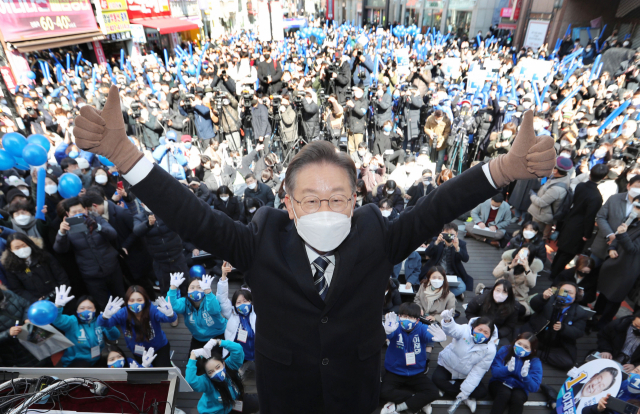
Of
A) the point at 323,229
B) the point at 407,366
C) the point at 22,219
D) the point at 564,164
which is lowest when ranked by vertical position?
the point at 407,366

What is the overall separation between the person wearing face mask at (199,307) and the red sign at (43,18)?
11519 millimetres

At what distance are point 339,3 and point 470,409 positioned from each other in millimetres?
45962

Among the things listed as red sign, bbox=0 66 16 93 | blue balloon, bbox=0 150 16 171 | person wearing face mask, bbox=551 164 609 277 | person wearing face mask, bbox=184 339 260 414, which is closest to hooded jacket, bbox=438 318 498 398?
person wearing face mask, bbox=184 339 260 414

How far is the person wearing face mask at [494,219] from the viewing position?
228 inches

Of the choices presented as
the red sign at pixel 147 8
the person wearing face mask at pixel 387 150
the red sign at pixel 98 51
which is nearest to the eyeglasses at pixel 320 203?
the person wearing face mask at pixel 387 150

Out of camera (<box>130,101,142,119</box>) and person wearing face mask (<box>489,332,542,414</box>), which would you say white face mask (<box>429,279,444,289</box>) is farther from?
camera (<box>130,101,142,119</box>)

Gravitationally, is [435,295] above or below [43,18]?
below

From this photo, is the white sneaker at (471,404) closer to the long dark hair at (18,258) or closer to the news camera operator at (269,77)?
the long dark hair at (18,258)

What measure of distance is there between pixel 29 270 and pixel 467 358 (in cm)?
440

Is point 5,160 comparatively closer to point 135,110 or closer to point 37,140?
point 37,140

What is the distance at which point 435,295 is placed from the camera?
4.06 m

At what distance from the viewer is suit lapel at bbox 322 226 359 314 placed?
1.17 meters

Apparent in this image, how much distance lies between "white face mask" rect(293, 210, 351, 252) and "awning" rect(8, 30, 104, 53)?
13.7 m

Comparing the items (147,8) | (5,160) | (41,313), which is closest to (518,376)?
(41,313)
